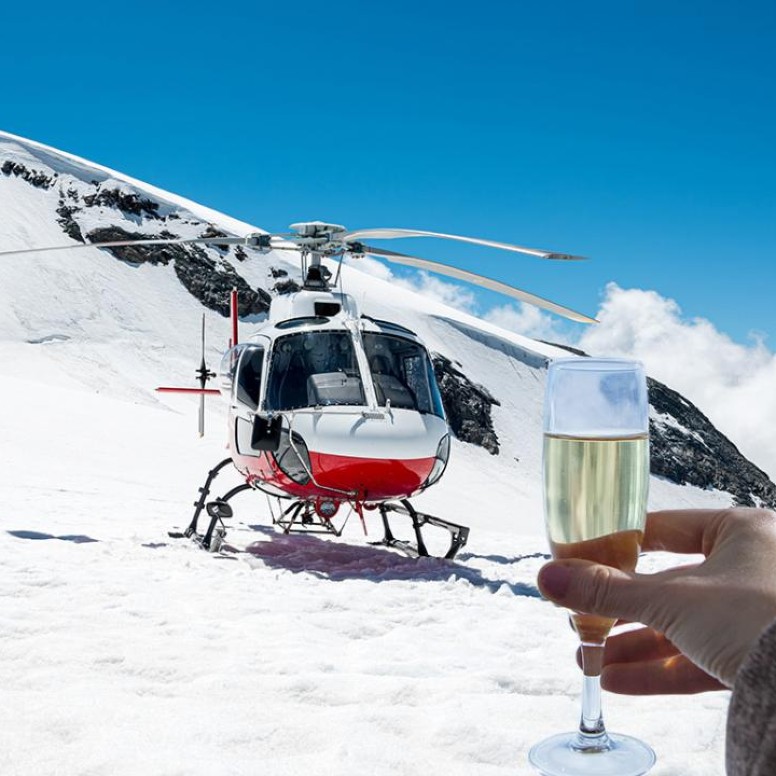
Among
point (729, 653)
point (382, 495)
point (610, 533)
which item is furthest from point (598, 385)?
point (382, 495)

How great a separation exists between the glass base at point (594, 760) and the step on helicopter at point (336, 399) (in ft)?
17.7

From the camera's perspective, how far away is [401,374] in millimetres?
8359

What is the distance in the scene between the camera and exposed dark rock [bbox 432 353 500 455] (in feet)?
204

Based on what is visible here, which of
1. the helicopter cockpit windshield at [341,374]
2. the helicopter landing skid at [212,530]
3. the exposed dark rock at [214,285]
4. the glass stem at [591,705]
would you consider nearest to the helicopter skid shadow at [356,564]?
the helicopter landing skid at [212,530]

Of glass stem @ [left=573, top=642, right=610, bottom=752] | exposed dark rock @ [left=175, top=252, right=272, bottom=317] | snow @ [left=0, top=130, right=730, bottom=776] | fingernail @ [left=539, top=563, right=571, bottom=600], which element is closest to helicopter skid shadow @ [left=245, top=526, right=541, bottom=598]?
snow @ [left=0, top=130, right=730, bottom=776]

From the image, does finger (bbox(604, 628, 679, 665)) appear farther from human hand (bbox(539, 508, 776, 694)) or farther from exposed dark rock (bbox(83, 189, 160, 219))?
exposed dark rock (bbox(83, 189, 160, 219))

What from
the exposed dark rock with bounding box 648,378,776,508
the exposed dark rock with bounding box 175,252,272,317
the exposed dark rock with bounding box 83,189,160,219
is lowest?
the exposed dark rock with bounding box 648,378,776,508

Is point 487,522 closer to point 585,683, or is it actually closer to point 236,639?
point 236,639

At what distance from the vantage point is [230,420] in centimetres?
911

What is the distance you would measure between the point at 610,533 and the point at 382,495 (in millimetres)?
6155

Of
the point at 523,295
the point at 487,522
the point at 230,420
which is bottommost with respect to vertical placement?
the point at 487,522

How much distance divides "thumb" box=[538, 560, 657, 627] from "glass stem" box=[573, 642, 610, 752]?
A: 0.29 m

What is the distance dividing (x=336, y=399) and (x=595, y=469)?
6.16m

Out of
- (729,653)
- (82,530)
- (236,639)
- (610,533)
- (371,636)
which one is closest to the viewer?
(729,653)
